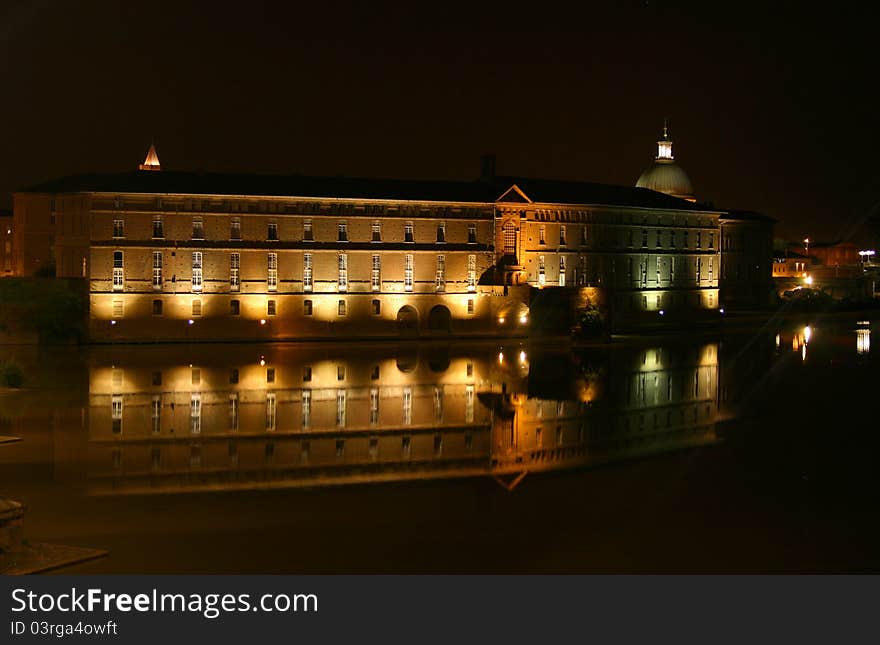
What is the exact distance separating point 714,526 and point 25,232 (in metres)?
60.6

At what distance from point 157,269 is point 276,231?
7157mm

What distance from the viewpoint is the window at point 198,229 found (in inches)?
2640

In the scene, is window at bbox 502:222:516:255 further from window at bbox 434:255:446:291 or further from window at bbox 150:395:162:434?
window at bbox 150:395:162:434

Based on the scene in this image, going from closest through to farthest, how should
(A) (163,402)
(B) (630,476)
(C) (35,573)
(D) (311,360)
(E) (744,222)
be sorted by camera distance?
(C) (35,573)
(B) (630,476)
(A) (163,402)
(D) (311,360)
(E) (744,222)

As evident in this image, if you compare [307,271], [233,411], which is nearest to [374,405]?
[233,411]

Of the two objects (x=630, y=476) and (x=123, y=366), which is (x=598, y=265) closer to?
(x=123, y=366)

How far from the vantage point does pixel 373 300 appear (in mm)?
71250

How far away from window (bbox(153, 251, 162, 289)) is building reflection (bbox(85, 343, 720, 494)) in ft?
19.5

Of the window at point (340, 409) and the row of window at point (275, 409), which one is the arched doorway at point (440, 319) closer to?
the row of window at point (275, 409)

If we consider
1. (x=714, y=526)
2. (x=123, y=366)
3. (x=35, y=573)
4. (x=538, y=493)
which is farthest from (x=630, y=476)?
(x=123, y=366)

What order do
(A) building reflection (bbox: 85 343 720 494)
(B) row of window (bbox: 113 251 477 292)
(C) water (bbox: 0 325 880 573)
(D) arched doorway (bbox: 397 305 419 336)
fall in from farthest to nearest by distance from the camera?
(D) arched doorway (bbox: 397 305 419 336) → (B) row of window (bbox: 113 251 477 292) → (A) building reflection (bbox: 85 343 720 494) → (C) water (bbox: 0 325 880 573)

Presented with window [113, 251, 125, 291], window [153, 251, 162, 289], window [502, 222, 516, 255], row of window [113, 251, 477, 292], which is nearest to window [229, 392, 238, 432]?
window [113, 251, 125, 291]

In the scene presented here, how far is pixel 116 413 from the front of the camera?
36719 mm

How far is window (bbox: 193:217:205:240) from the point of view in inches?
2640
